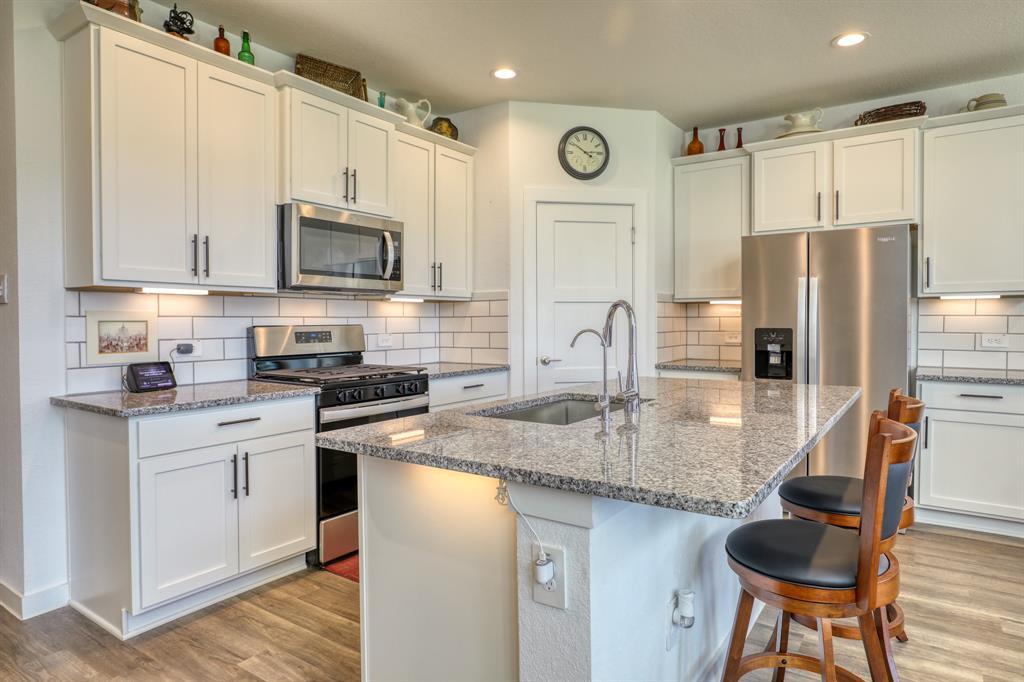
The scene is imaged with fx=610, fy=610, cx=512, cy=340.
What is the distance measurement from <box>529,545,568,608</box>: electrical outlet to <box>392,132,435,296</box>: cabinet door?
2532 millimetres

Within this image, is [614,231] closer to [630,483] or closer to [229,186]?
[229,186]

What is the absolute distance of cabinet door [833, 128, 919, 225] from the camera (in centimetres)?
349

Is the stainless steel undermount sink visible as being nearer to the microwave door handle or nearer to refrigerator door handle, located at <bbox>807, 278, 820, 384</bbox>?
the microwave door handle

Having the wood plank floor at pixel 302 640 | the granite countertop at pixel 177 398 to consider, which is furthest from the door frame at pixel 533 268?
the wood plank floor at pixel 302 640

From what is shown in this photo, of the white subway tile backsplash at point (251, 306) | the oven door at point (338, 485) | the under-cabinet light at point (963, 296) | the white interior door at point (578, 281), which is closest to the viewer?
the oven door at point (338, 485)

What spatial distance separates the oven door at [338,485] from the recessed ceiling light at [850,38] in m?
2.89

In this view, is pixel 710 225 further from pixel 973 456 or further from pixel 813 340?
pixel 973 456

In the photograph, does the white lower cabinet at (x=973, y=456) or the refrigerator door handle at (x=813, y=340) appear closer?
the white lower cabinet at (x=973, y=456)

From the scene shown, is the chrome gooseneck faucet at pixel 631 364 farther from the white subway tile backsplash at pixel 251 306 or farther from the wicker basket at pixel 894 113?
the wicker basket at pixel 894 113

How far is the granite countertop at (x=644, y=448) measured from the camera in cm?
102

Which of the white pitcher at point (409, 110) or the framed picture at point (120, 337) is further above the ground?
the white pitcher at point (409, 110)

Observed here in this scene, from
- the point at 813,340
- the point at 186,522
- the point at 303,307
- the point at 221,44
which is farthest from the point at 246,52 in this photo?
the point at 813,340

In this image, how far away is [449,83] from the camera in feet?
11.8

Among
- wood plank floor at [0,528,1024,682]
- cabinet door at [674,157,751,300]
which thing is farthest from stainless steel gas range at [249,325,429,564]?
cabinet door at [674,157,751,300]
